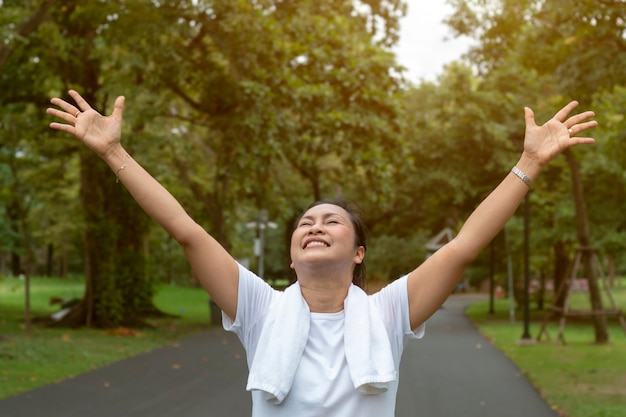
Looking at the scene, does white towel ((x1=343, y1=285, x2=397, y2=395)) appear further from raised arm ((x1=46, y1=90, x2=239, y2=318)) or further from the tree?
the tree

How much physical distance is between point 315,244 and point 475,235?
1.71 ft

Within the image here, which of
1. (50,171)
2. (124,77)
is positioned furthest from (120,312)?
(124,77)

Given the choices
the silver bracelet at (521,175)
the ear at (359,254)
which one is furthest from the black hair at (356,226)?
the silver bracelet at (521,175)

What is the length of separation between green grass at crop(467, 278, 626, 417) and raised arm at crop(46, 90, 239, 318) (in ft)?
25.2

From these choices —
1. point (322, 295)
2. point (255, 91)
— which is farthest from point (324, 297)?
point (255, 91)

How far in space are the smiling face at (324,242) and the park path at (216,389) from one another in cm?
714

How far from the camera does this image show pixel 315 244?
126 inches

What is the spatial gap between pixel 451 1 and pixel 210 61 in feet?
28.2

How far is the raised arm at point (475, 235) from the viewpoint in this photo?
320 cm

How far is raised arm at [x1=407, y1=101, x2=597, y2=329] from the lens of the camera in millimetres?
3201

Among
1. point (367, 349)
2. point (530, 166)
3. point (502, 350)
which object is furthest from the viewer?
point (502, 350)

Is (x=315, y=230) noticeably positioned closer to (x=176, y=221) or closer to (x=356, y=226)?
(x=356, y=226)

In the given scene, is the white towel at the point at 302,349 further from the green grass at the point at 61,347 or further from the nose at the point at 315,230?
the green grass at the point at 61,347

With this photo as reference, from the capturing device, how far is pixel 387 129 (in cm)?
2047
